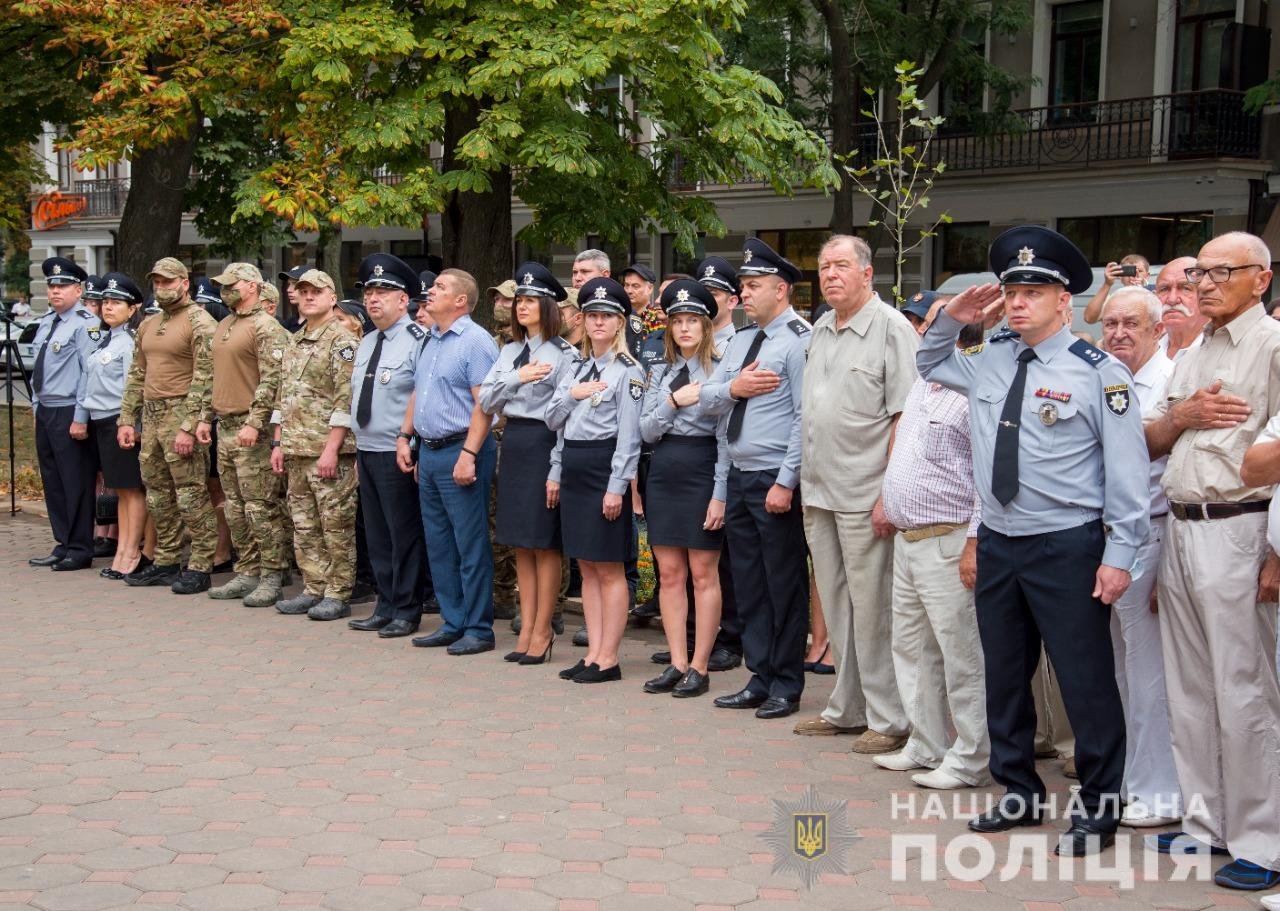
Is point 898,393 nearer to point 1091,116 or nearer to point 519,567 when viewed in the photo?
point 519,567

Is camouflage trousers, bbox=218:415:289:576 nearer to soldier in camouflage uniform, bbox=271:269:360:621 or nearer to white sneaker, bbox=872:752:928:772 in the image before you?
soldier in camouflage uniform, bbox=271:269:360:621

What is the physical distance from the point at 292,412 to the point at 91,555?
3.04m

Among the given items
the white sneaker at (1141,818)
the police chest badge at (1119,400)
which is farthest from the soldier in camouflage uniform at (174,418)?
the white sneaker at (1141,818)

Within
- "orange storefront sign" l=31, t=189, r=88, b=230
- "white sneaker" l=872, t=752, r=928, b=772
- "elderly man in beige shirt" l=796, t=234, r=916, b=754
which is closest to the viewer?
"white sneaker" l=872, t=752, r=928, b=772

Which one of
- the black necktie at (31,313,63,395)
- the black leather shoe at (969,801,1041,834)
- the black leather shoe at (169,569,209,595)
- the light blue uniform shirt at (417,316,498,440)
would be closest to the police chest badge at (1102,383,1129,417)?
the black leather shoe at (969,801,1041,834)

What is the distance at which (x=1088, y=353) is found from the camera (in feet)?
17.6

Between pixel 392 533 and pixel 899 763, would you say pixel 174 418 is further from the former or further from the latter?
pixel 899 763

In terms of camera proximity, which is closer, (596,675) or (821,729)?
(821,729)

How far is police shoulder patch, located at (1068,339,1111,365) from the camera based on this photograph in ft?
17.5

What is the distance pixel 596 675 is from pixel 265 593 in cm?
321

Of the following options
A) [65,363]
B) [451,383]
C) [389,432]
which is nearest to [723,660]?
[451,383]

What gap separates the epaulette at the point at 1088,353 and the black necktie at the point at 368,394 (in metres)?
5.09

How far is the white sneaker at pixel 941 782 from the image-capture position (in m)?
6.12

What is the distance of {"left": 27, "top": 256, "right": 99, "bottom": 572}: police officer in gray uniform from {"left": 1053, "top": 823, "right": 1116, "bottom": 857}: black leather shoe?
860cm
